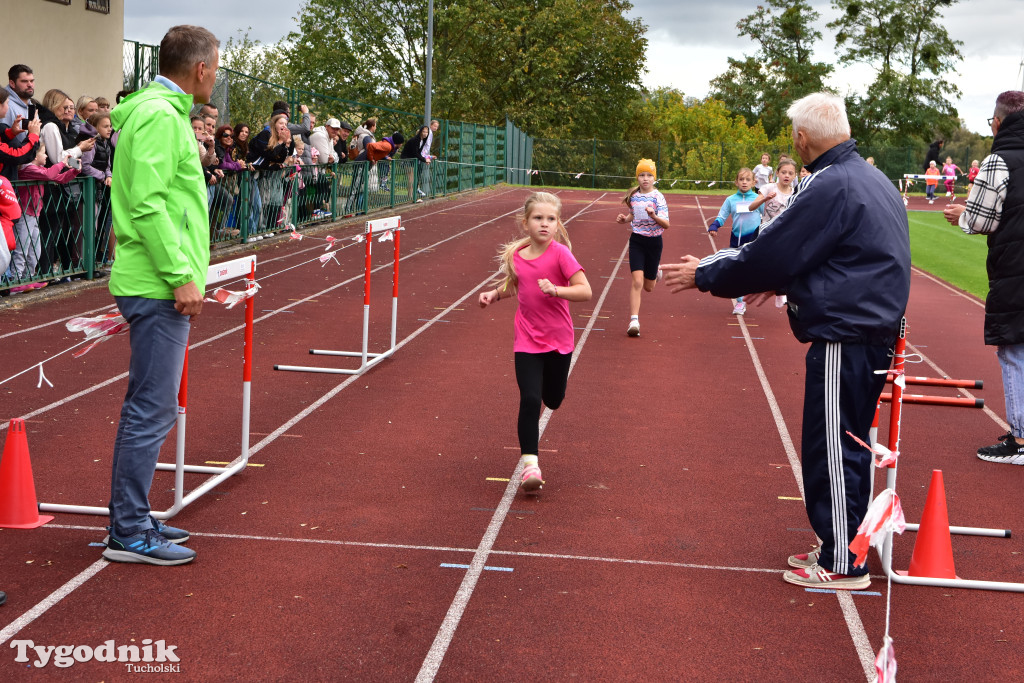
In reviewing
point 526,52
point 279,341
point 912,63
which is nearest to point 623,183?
point 526,52

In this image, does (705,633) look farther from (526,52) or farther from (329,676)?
(526,52)

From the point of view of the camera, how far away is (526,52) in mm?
59656

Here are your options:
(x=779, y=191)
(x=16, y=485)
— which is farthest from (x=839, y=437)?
(x=779, y=191)

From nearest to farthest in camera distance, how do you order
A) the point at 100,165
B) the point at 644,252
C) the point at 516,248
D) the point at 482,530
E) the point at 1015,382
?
the point at 482,530 < the point at 516,248 < the point at 1015,382 < the point at 644,252 < the point at 100,165

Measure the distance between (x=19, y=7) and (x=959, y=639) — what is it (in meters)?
18.0

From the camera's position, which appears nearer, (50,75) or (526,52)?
(50,75)

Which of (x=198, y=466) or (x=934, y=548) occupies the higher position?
(x=934, y=548)

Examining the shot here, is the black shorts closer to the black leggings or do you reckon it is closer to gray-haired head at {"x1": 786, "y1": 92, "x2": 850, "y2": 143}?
the black leggings

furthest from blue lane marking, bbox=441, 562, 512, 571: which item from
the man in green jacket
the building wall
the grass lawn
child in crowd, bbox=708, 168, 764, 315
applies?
the building wall

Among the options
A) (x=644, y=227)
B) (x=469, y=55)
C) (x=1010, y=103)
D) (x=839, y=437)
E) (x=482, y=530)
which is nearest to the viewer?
(x=839, y=437)

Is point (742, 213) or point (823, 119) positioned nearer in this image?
point (823, 119)

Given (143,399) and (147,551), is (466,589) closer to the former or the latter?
(147,551)

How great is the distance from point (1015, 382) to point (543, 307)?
3251mm

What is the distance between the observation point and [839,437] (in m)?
4.78
